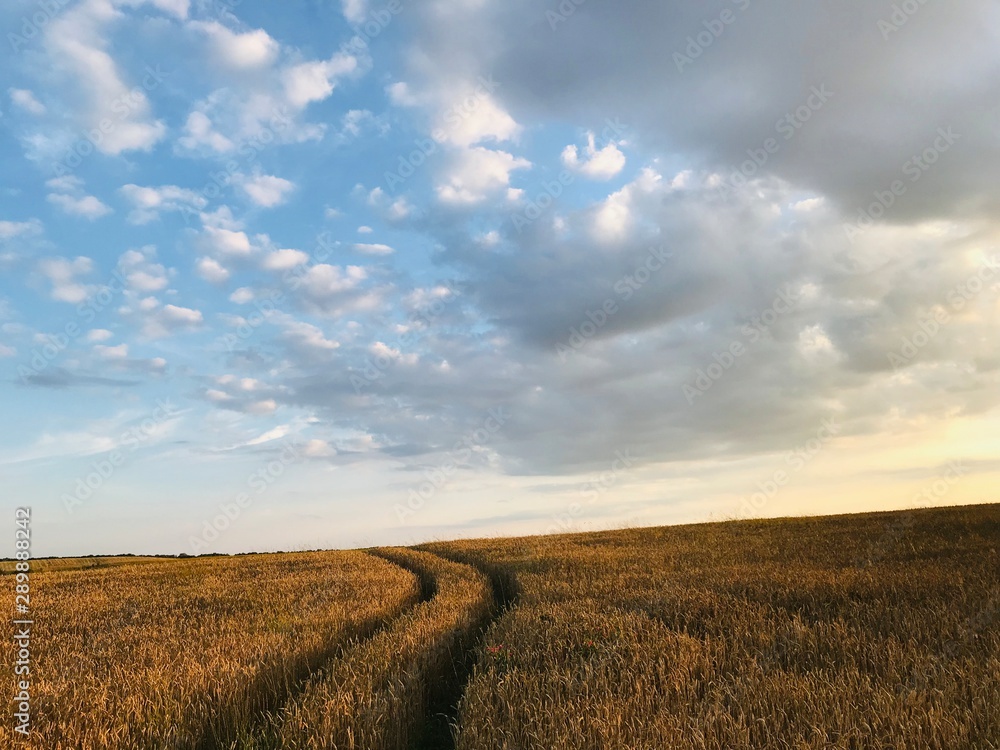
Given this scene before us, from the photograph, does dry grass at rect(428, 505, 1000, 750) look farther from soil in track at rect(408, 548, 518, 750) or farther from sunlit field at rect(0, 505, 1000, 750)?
soil in track at rect(408, 548, 518, 750)

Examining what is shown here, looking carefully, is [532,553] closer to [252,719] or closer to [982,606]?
[982,606]

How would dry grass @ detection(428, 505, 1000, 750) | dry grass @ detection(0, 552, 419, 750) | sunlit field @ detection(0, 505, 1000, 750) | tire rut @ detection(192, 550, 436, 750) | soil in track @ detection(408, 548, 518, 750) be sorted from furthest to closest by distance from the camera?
soil in track @ detection(408, 548, 518, 750)
dry grass @ detection(0, 552, 419, 750)
tire rut @ detection(192, 550, 436, 750)
sunlit field @ detection(0, 505, 1000, 750)
dry grass @ detection(428, 505, 1000, 750)

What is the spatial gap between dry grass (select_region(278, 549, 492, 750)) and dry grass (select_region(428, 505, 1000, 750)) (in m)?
0.75

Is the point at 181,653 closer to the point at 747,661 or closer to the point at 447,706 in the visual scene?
the point at 447,706

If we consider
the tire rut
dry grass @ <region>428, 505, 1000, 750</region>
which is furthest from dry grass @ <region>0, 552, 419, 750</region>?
dry grass @ <region>428, 505, 1000, 750</region>

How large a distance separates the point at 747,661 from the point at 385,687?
430 cm

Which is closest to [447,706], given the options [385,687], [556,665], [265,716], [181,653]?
[385,687]

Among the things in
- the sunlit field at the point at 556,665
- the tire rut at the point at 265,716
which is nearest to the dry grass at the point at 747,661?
the sunlit field at the point at 556,665

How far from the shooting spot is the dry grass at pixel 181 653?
6500 mm

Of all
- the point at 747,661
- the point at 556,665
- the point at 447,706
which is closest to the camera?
the point at 556,665

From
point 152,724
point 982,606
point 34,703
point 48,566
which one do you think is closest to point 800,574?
point 982,606

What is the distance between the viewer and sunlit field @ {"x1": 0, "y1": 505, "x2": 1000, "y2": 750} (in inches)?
226

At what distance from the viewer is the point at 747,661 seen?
7.68 meters

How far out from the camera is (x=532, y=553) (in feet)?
79.1
